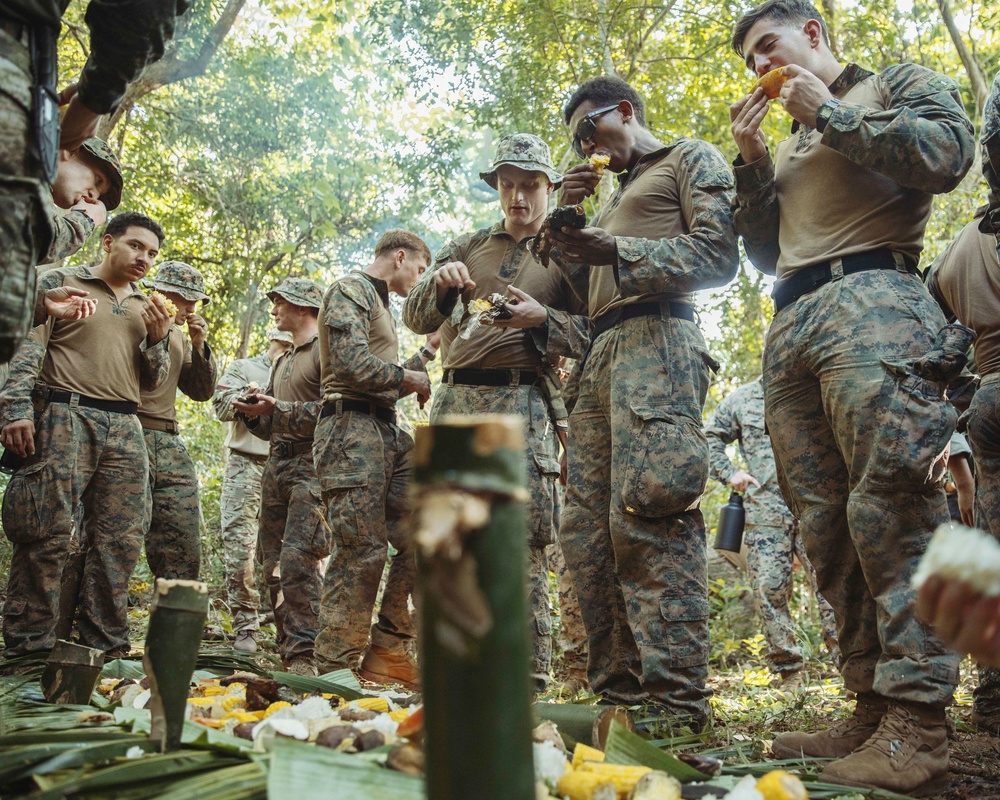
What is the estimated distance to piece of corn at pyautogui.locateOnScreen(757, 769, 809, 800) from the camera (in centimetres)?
172

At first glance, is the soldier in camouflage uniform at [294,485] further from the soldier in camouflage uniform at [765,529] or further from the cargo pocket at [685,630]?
the soldier in camouflage uniform at [765,529]

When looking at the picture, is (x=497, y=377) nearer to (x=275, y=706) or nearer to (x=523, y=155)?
(x=523, y=155)

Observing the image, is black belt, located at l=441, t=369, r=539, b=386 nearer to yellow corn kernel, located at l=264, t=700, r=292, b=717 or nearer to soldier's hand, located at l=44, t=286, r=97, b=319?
soldier's hand, located at l=44, t=286, r=97, b=319

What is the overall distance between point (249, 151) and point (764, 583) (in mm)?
10680

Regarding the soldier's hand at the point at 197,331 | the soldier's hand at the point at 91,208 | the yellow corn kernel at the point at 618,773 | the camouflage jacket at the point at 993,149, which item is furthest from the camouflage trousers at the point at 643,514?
the soldier's hand at the point at 197,331

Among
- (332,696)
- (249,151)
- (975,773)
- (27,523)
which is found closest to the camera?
(975,773)

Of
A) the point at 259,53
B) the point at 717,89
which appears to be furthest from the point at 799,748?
the point at 259,53

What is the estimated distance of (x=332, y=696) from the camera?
3.02 metres

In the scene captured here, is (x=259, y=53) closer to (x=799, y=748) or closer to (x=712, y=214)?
(x=712, y=214)

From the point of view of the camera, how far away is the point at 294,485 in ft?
18.8

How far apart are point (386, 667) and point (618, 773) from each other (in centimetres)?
318

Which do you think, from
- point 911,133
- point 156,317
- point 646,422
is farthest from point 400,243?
point 911,133

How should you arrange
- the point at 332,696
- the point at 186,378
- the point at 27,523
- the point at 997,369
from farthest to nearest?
the point at 186,378
the point at 27,523
the point at 997,369
the point at 332,696

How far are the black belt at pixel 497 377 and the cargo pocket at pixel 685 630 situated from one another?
1572mm
